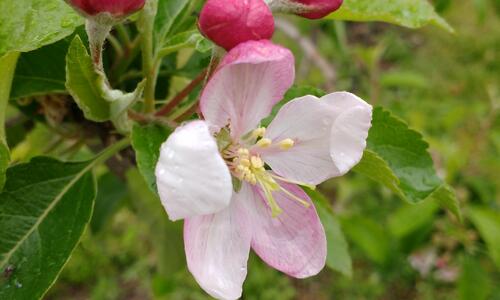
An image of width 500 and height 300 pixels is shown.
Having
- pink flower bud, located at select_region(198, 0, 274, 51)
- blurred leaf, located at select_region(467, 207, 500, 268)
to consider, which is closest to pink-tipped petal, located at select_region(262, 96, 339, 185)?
pink flower bud, located at select_region(198, 0, 274, 51)

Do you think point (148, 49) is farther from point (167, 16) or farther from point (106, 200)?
point (106, 200)

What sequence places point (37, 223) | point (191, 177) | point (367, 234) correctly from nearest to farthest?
1. point (191, 177)
2. point (37, 223)
3. point (367, 234)

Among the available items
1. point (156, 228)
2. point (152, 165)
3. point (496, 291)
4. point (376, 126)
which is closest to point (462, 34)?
point (496, 291)

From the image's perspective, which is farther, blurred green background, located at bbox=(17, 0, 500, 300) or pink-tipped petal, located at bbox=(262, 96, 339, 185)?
blurred green background, located at bbox=(17, 0, 500, 300)

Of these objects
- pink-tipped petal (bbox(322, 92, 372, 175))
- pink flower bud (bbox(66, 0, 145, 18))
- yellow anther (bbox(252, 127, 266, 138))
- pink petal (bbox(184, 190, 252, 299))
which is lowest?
pink petal (bbox(184, 190, 252, 299))

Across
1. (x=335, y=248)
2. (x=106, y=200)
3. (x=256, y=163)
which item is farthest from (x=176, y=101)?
(x=106, y=200)

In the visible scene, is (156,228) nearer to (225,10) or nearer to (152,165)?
(152,165)

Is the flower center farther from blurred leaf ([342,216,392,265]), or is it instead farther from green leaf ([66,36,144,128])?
blurred leaf ([342,216,392,265])
